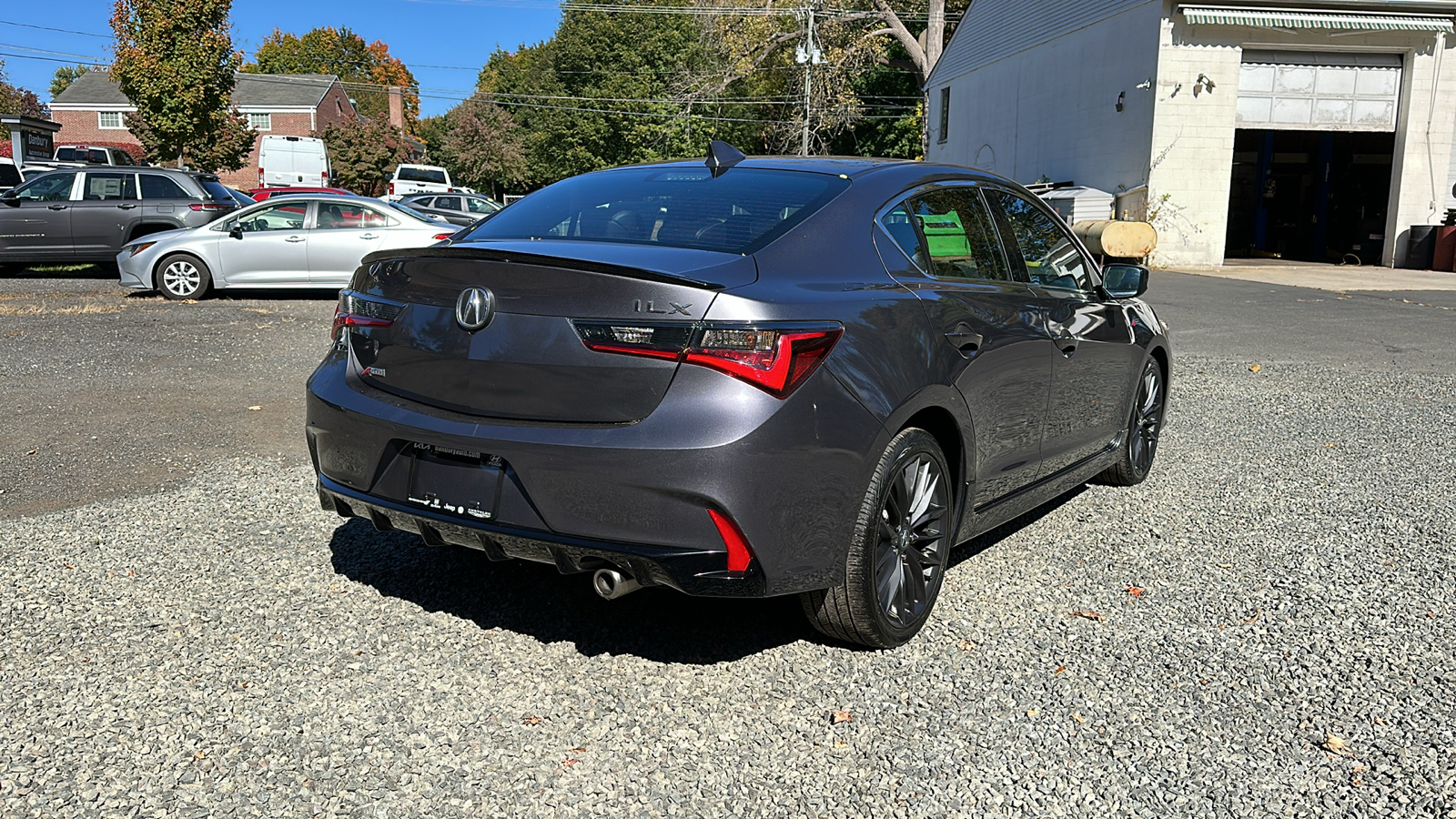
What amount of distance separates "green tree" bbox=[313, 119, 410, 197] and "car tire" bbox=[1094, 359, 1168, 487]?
51.7m

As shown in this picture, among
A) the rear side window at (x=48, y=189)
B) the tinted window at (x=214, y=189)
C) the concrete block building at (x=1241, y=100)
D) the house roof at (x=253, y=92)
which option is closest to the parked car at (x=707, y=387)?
the tinted window at (x=214, y=189)

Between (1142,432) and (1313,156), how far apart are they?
Result: 28086 millimetres

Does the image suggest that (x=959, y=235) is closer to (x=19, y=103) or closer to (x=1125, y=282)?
(x=1125, y=282)

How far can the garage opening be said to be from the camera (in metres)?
23.8

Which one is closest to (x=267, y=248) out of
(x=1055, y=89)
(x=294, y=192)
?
(x=294, y=192)

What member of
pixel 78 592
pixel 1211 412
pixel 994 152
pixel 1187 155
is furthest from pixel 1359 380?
pixel 994 152

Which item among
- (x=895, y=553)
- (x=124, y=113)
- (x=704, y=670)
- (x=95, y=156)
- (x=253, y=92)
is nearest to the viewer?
(x=704, y=670)

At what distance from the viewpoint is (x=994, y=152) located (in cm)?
3319

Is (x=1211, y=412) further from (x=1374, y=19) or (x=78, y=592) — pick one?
(x=1374, y=19)

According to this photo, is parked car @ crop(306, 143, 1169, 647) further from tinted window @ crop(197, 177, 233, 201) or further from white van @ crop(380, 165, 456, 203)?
white van @ crop(380, 165, 456, 203)

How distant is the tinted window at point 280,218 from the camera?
14703mm

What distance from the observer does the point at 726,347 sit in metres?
3.06

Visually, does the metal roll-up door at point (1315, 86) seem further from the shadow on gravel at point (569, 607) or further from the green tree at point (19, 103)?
the green tree at point (19, 103)

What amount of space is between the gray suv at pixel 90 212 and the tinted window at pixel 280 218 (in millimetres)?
3504
